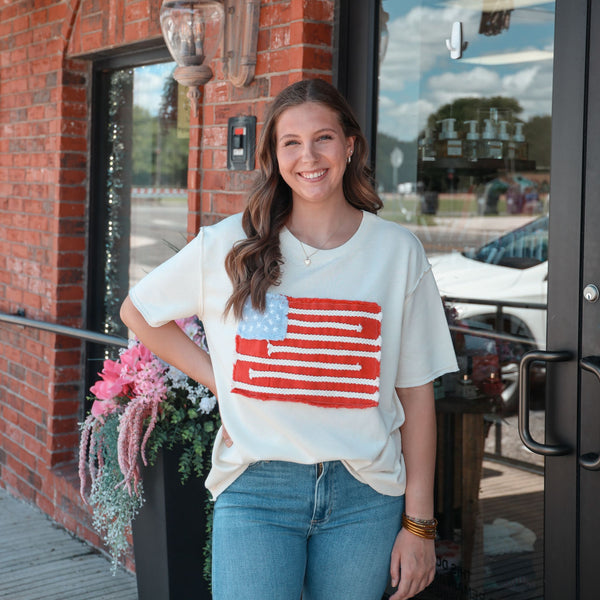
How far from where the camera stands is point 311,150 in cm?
192

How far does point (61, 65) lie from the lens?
14.9ft

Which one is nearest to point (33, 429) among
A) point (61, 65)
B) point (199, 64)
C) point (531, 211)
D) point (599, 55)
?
point (61, 65)

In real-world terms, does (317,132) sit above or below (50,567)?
above

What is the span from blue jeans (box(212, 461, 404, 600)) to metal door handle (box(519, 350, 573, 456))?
0.64 metres

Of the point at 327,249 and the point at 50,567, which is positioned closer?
the point at 327,249

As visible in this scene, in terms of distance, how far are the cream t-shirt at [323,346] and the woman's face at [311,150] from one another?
12 centimetres

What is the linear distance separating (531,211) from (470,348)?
3.61ft

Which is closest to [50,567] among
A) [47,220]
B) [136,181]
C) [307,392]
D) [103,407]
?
[103,407]

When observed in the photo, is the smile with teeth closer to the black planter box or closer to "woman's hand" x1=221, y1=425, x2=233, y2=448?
"woman's hand" x1=221, y1=425, x2=233, y2=448

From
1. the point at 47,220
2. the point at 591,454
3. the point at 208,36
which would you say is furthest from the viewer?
the point at 47,220

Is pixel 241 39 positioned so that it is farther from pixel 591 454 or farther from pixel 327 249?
pixel 591 454

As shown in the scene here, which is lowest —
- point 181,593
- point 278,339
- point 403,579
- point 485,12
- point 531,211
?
point 181,593

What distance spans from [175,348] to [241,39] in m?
1.49

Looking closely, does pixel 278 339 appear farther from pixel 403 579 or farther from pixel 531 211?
pixel 531 211
